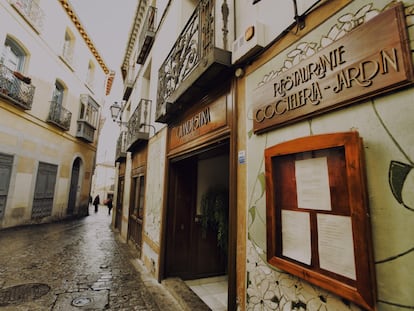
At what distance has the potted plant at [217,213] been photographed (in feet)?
14.4

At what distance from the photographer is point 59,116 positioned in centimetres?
1237

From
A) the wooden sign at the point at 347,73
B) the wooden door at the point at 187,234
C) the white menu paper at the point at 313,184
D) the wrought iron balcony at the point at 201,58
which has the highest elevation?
the wrought iron balcony at the point at 201,58

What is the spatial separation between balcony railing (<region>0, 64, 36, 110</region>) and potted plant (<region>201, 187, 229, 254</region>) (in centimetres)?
917

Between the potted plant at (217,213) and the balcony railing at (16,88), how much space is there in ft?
30.1

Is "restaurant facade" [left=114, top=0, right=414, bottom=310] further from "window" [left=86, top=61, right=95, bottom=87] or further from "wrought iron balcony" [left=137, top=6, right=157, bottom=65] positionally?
"window" [left=86, top=61, right=95, bottom=87]

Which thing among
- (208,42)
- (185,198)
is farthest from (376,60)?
(185,198)

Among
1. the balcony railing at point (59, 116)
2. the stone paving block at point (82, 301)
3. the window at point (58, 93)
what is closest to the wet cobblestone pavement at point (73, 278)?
the stone paving block at point (82, 301)

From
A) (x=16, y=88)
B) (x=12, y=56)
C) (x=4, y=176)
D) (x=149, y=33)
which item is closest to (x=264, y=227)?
(x=149, y=33)

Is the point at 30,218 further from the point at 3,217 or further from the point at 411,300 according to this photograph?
the point at 411,300

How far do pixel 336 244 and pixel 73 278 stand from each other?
540 centimetres

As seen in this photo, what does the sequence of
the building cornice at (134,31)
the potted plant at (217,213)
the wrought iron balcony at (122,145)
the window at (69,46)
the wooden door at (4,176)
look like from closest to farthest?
1. the potted plant at (217,213)
2. the wooden door at (4,176)
3. the building cornice at (134,31)
4. the wrought iron balcony at (122,145)
5. the window at (69,46)

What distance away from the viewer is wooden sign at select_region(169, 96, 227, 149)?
298cm

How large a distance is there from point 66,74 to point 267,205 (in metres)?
15.1

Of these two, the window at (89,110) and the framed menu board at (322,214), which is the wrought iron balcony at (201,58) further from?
the window at (89,110)
